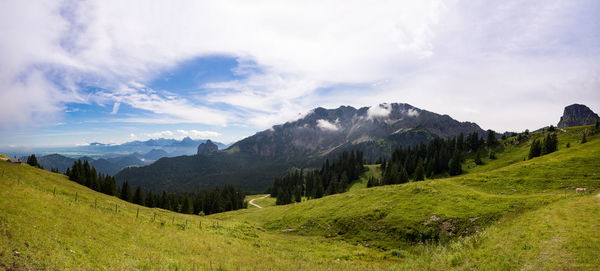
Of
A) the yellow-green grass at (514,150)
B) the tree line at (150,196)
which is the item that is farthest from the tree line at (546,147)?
the tree line at (150,196)

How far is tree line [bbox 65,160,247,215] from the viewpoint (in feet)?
257

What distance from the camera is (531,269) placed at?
12938 millimetres

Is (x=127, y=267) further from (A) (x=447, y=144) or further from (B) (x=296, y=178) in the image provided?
(A) (x=447, y=144)

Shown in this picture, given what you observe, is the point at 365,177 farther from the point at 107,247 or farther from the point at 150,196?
the point at 107,247

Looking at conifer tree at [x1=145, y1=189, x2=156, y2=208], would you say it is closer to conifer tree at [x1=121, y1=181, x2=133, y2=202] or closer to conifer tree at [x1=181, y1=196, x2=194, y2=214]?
conifer tree at [x1=121, y1=181, x2=133, y2=202]

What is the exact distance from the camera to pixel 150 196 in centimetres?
9531

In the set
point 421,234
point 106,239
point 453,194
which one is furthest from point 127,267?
Result: point 453,194

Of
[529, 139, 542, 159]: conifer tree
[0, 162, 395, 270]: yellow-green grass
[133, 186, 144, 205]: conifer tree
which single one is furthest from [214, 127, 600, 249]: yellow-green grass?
[133, 186, 144, 205]: conifer tree

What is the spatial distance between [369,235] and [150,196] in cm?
9843

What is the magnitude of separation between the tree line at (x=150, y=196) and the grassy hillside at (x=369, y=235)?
39686 mm

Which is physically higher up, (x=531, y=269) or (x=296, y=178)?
(x=531, y=269)

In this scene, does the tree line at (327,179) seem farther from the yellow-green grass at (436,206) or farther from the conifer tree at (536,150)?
the conifer tree at (536,150)

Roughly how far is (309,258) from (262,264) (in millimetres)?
6475

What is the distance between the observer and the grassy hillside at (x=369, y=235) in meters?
14.1
